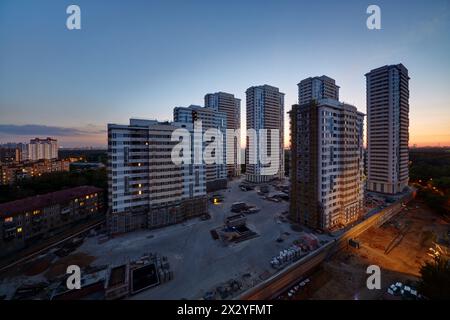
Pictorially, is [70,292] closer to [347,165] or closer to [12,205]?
[12,205]

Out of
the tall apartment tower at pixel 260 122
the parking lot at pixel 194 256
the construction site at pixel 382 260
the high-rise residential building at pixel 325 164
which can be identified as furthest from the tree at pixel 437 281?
the tall apartment tower at pixel 260 122

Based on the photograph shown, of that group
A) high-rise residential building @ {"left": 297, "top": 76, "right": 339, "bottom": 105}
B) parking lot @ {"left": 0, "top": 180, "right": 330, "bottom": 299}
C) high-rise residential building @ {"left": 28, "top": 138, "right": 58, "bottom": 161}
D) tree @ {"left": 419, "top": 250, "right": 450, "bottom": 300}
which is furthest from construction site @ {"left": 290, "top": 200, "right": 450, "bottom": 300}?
high-rise residential building @ {"left": 28, "top": 138, "right": 58, "bottom": 161}

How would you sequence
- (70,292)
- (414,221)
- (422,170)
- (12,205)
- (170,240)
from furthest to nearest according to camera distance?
(422,170), (414,221), (12,205), (170,240), (70,292)

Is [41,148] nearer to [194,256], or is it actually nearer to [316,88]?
[194,256]

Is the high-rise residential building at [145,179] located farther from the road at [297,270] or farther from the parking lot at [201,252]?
the road at [297,270]

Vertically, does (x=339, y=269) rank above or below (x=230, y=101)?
below

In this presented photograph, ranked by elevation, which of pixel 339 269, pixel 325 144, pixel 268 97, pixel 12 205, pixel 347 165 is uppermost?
pixel 268 97
